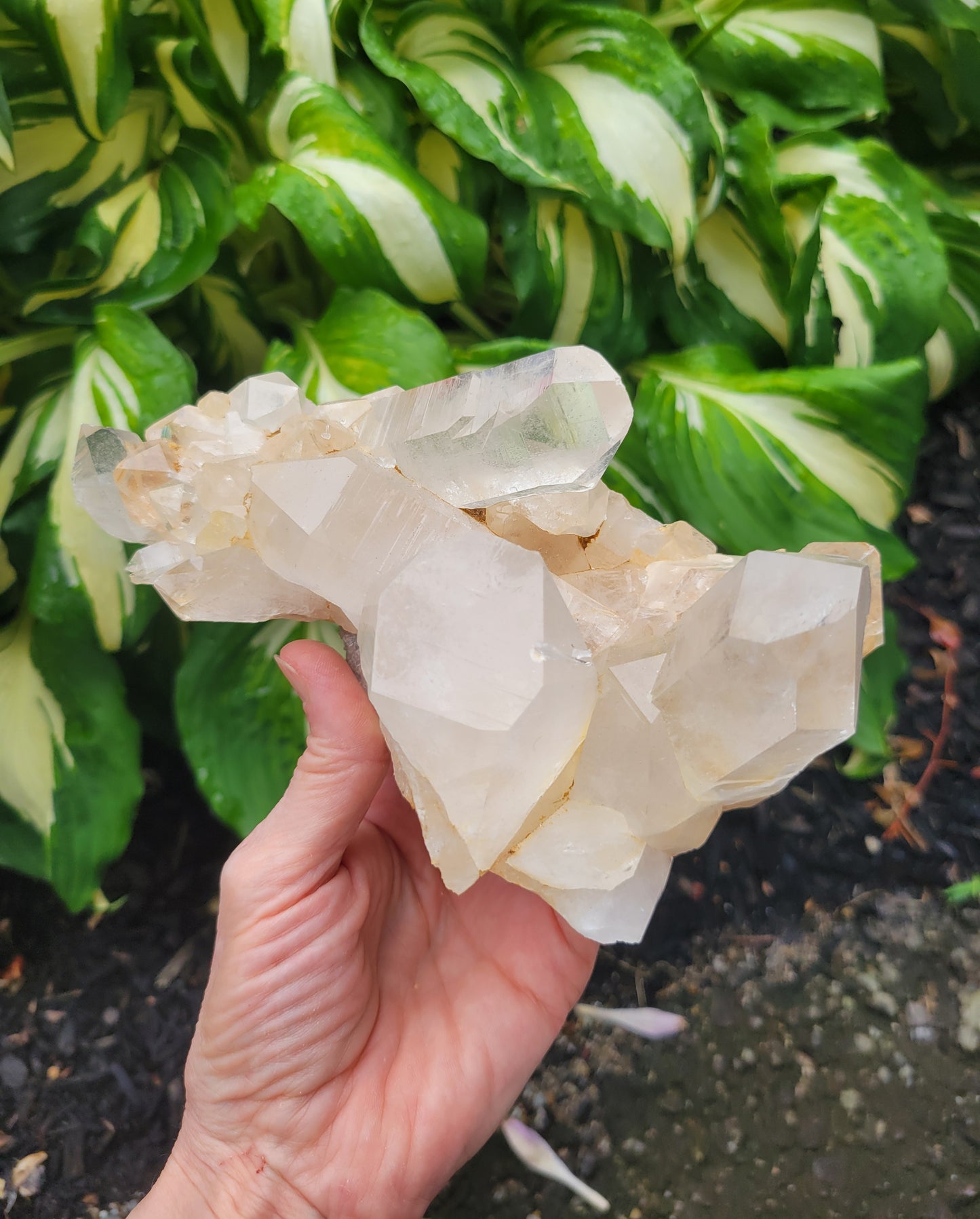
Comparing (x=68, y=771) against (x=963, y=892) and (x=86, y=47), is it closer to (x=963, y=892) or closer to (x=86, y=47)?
(x=86, y=47)

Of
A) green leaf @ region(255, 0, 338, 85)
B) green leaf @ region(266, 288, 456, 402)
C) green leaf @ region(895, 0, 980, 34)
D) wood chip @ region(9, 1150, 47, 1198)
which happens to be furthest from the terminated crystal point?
wood chip @ region(9, 1150, 47, 1198)

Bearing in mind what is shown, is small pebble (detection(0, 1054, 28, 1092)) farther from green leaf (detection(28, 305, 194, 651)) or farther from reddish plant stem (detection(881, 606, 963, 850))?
reddish plant stem (detection(881, 606, 963, 850))

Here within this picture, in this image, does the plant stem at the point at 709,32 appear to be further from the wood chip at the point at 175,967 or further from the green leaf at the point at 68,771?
the wood chip at the point at 175,967

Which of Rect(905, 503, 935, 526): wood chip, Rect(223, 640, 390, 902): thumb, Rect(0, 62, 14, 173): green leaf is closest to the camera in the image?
Rect(223, 640, 390, 902): thumb

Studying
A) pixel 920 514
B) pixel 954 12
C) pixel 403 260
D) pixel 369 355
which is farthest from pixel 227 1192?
pixel 954 12

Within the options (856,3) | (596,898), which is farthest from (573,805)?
(856,3)

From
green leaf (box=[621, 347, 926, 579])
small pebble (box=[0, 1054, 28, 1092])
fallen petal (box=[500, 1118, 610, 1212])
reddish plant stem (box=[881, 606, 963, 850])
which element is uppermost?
green leaf (box=[621, 347, 926, 579])
